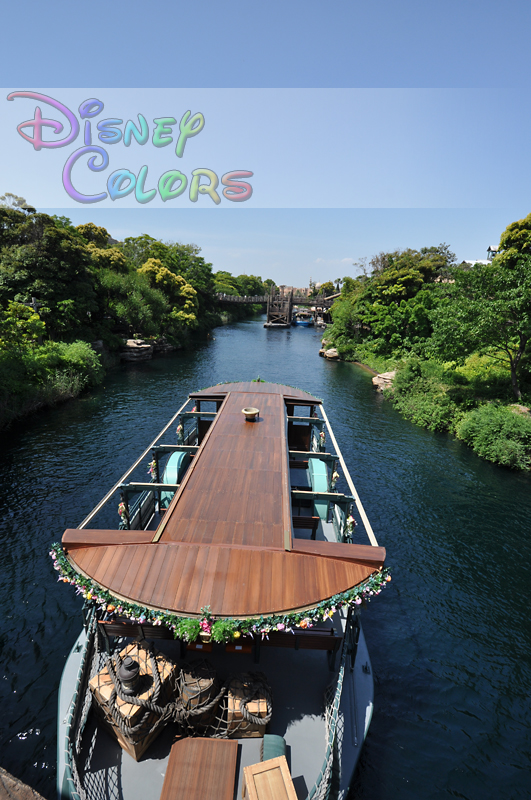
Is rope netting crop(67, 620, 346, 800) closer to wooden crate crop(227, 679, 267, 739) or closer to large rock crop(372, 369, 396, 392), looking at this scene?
wooden crate crop(227, 679, 267, 739)

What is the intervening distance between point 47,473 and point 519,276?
3622 cm

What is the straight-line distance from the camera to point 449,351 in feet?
111

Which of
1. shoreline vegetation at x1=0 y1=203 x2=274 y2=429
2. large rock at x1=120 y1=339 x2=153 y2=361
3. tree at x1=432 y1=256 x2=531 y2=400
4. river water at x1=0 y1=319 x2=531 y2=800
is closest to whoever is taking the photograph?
river water at x1=0 y1=319 x2=531 y2=800

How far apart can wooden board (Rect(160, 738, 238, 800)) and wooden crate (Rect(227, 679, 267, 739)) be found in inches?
19.8

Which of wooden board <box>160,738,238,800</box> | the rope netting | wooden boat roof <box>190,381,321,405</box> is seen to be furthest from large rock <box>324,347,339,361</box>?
wooden board <box>160,738,238,800</box>

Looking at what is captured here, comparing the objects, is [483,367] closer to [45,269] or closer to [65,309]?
[65,309]

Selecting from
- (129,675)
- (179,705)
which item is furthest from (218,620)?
(179,705)

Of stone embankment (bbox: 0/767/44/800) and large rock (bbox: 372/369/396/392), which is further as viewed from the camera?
large rock (bbox: 372/369/396/392)

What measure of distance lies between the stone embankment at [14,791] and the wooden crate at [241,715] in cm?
669

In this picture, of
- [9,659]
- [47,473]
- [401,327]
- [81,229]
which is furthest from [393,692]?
[81,229]

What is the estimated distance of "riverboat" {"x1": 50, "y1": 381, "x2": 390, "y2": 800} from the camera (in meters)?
7.80

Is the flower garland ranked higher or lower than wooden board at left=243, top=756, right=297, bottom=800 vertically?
higher

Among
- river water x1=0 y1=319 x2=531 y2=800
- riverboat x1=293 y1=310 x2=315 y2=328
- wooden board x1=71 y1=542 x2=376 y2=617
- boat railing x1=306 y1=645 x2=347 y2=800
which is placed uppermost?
riverboat x1=293 y1=310 x2=315 y2=328

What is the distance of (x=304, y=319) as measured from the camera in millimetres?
134500
